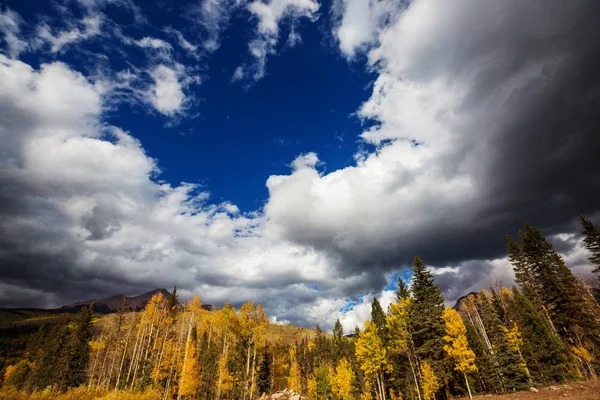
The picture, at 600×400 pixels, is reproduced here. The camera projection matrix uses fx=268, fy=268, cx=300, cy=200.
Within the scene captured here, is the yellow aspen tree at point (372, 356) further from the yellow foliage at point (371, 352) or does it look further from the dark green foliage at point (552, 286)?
the dark green foliage at point (552, 286)

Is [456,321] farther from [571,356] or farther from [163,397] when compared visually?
[163,397]

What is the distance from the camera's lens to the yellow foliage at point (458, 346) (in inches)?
1304

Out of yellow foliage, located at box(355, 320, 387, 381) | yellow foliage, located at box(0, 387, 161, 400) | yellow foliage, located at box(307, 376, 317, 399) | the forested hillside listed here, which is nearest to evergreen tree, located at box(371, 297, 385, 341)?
the forested hillside

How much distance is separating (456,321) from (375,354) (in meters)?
14.4

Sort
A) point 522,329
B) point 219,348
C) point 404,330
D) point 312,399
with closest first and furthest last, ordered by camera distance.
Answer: point 404,330, point 522,329, point 219,348, point 312,399

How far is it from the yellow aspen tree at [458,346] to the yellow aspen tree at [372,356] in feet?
34.8

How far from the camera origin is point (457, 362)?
34.8 meters

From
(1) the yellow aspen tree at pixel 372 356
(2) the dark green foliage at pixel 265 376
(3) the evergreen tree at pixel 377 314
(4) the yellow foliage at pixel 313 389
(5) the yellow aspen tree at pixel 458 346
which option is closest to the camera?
(5) the yellow aspen tree at pixel 458 346

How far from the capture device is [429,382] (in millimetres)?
33469

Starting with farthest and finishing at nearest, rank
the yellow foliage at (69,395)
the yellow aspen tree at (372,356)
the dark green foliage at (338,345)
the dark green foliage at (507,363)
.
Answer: the dark green foliage at (338,345) < the yellow aspen tree at (372,356) < the dark green foliage at (507,363) < the yellow foliage at (69,395)

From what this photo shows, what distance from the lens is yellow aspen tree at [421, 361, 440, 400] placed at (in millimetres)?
33281

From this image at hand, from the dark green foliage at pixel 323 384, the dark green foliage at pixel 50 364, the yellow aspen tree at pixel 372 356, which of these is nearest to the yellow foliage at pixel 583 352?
the yellow aspen tree at pixel 372 356

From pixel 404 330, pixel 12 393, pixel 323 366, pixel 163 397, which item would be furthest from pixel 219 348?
pixel 12 393

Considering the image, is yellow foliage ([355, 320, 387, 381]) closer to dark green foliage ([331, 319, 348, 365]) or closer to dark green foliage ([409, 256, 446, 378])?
dark green foliage ([409, 256, 446, 378])
